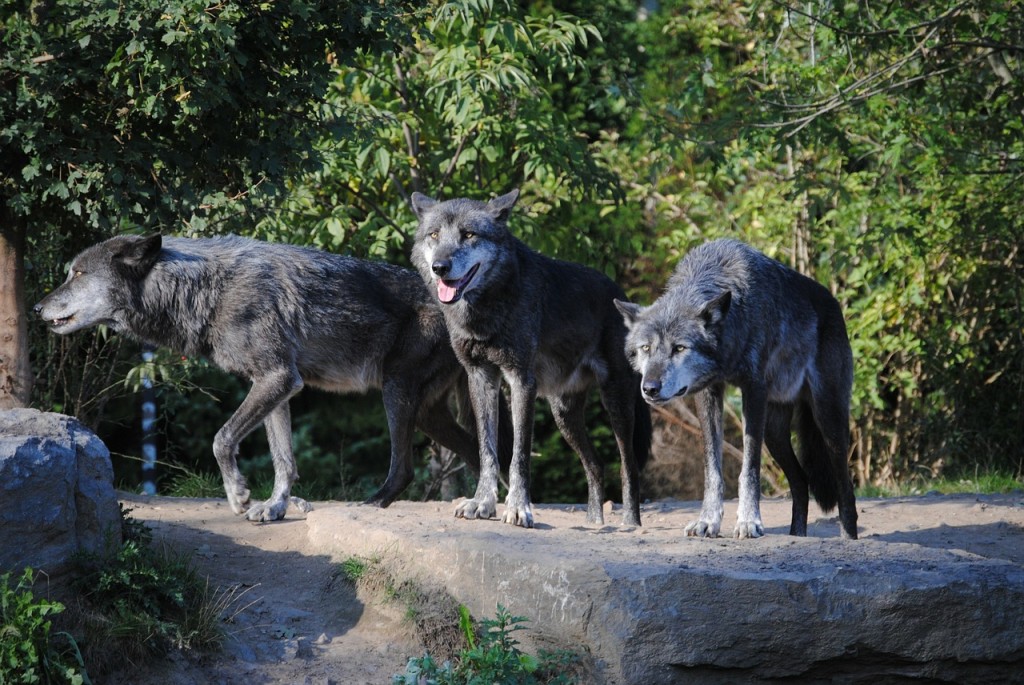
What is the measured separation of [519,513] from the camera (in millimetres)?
6527

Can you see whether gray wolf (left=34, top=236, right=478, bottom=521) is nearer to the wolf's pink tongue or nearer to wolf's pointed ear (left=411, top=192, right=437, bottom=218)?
wolf's pointed ear (left=411, top=192, right=437, bottom=218)

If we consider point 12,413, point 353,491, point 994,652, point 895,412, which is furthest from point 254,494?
point 895,412

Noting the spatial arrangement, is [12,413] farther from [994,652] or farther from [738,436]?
[738,436]

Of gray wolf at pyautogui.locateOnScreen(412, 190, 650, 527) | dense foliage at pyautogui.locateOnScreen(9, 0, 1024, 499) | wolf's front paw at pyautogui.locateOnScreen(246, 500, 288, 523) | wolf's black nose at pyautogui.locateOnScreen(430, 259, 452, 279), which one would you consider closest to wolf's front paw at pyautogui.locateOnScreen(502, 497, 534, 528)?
gray wolf at pyautogui.locateOnScreen(412, 190, 650, 527)

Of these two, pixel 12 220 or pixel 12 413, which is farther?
pixel 12 220

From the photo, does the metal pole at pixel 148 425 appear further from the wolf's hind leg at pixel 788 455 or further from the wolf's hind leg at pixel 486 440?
the wolf's hind leg at pixel 788 455

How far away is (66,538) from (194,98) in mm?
2402

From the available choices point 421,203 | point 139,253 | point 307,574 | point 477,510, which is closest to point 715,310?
point 477,510

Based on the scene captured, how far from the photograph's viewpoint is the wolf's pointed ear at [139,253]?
7.29m

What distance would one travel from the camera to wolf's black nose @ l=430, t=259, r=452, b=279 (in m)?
6.62

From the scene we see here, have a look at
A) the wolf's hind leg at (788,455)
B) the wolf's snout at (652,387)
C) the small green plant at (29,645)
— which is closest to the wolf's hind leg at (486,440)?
the wolf's snout at (652,387)

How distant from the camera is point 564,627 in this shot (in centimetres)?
530

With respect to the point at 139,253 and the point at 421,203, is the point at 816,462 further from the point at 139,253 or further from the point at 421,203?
the point at 139,253

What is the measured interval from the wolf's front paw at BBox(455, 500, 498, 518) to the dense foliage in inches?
87.8
